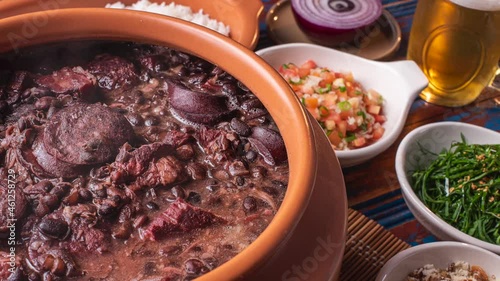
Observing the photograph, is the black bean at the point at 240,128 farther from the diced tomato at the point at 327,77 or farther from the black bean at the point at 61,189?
the diced tomato at the point at 327,77

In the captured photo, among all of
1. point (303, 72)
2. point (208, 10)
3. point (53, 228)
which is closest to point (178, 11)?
point (208, 10)

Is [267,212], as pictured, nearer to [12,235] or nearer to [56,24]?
[12,235]

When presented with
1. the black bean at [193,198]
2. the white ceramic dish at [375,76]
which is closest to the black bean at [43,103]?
the black bean at [193,198]


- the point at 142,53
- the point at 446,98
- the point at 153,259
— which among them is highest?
the point at 142,53

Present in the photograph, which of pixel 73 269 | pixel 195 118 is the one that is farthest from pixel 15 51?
pixel 73 269

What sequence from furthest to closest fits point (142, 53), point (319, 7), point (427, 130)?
point (319, 7)
point (427, 130)
point (142, 53)

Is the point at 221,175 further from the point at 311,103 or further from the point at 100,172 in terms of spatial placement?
the point at 311,103
